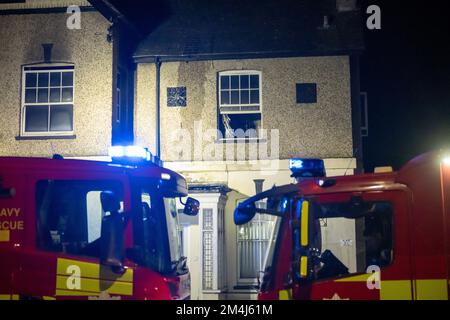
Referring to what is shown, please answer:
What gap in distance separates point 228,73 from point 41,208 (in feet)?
26.5

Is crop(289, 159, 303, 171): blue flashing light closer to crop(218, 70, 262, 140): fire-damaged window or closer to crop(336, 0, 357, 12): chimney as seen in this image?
crop(218, 70, 262, 140): fire-damaged window

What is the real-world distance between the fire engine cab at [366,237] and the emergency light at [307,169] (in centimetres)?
71

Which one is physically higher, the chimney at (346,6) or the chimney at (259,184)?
the chimney at (346,6)

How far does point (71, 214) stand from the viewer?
655 centimetres

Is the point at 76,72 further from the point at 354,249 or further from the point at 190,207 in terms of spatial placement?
the point at 354,249

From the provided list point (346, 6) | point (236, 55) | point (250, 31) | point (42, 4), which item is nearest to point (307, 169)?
point (236, 55)

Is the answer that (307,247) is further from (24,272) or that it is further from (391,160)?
(391,160)

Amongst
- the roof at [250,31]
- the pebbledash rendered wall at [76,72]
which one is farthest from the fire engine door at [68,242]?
the roof at [250,31]

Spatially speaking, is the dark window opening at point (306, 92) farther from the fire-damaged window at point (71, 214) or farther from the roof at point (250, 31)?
the fire-damaged window at point (71, 214)

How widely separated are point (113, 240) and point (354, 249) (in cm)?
255

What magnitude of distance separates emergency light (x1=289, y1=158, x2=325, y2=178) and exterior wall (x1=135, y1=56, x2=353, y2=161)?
605 cm

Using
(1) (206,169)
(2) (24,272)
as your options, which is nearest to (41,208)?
(2) (24,272)

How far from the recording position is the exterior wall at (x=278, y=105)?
1302 cm

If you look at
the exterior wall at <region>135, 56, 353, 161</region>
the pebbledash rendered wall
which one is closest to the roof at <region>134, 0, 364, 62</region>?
the exterior wall at <region>135, 56, 353, 161</region>
